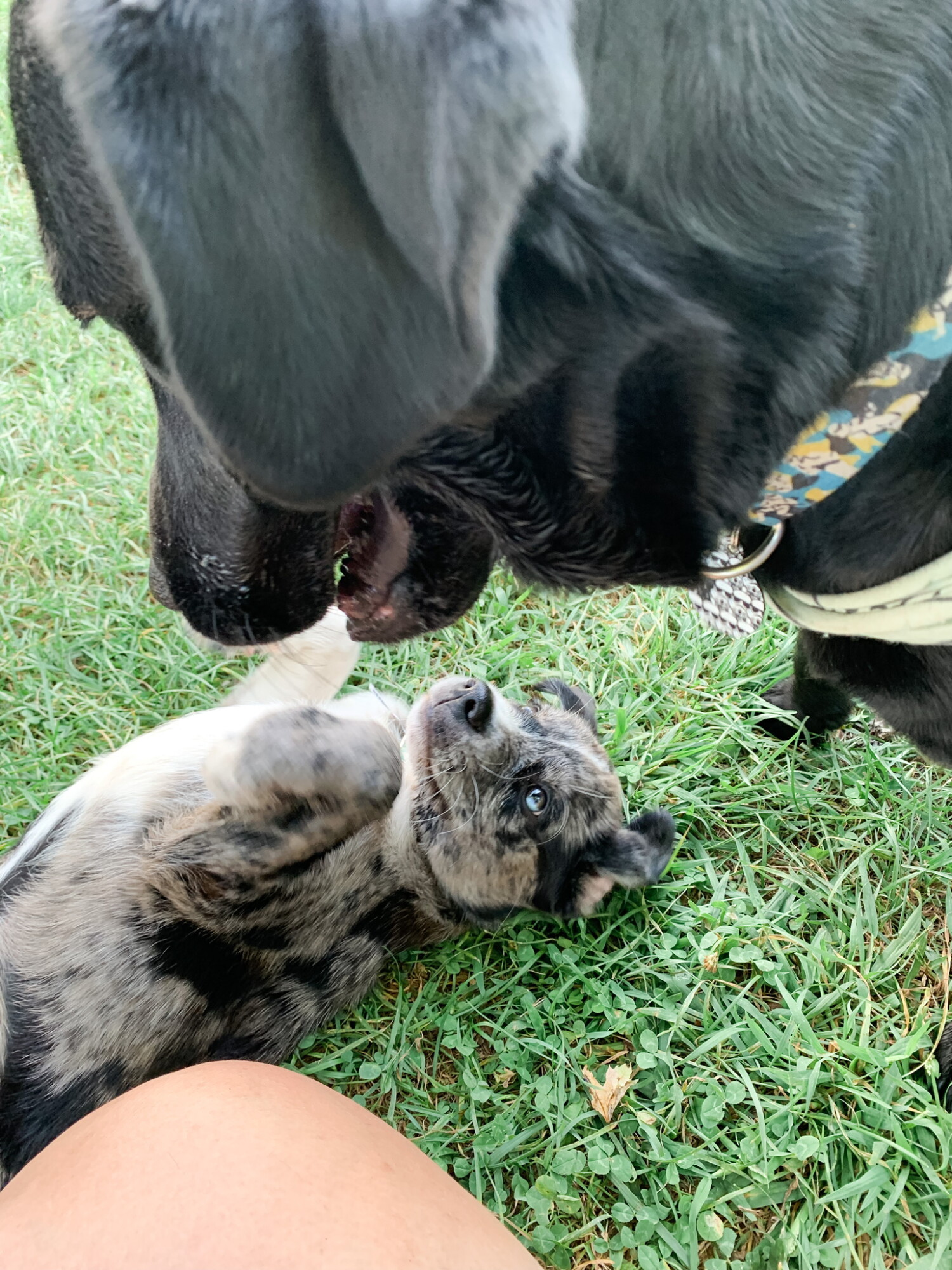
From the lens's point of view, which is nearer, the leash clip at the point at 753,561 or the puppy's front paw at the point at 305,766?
the leash clip at the point at 753,561

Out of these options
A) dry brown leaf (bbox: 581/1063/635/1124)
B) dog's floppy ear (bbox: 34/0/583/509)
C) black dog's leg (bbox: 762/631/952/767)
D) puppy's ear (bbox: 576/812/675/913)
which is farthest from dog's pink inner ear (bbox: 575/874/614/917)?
dog's floppy ear (bbox: 34/0/583/509)

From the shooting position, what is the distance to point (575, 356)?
1.20 m

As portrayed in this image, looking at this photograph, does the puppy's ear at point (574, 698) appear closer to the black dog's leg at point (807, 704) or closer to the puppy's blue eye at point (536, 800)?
the puppy's blue eye at point (536, 800)

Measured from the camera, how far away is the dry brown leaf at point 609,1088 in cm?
215

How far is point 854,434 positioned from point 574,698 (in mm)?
1553

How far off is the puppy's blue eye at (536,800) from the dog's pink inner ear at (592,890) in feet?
0.73

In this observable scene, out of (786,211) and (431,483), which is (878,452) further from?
(431,483)

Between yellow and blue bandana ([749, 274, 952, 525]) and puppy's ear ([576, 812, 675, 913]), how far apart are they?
1.26 m

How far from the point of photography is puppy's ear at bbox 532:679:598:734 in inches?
105

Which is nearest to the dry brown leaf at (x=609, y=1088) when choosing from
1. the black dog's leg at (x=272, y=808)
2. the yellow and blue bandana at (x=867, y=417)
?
the black dog's leg at (x=272, y=808)

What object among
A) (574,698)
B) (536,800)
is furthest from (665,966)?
(574,698)

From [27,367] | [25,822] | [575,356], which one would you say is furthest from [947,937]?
[27,367]

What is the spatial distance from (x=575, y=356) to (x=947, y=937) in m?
2.01

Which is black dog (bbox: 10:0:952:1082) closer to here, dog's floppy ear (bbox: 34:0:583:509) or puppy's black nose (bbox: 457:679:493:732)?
dog's floppy ear (bbox: 34:0:583:509)
